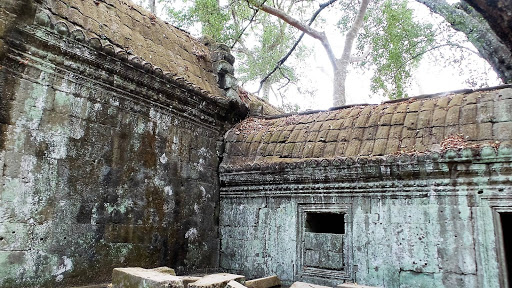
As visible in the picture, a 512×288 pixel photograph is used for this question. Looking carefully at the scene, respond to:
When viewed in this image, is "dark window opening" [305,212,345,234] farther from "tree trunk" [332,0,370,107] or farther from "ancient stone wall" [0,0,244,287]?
"tree trunk" [332,0,370,107]

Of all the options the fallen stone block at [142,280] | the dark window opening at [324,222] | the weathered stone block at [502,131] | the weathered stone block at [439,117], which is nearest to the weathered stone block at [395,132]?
the weathered stone block at [439,117]

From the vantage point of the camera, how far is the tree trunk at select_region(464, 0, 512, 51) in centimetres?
355

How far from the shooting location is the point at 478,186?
4.29 metres

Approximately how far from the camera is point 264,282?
4945mm

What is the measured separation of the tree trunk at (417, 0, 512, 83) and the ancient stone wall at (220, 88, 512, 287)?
2244 millimetres

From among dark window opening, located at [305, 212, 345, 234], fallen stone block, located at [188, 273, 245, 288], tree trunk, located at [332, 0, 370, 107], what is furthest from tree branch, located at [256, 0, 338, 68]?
fallen stone block, located at [188, 273, 245, 288]

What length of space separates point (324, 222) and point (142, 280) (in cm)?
337

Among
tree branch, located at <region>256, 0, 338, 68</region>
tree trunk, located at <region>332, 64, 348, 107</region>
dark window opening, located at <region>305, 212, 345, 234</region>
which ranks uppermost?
tree branch, located at <region>256, 0, 338, 68</region>

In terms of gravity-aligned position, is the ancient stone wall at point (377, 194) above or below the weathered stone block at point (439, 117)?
below

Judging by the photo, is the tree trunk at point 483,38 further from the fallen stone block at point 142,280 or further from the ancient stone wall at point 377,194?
the fallen stone block at point 142,280

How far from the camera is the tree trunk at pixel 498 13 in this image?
11.6 ft

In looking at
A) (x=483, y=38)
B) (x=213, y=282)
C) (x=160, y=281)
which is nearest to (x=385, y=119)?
(x=483, y=38)

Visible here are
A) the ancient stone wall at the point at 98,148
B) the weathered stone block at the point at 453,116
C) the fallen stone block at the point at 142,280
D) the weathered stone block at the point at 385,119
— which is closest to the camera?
the fallen stone block at the point at 142,280

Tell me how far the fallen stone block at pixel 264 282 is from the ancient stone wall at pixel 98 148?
138 cm
